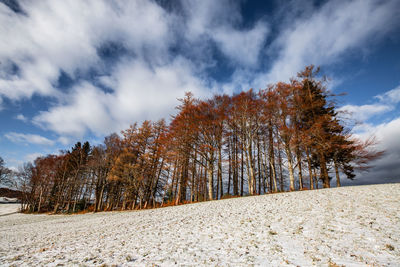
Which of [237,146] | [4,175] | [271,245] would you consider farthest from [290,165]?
[4,175]

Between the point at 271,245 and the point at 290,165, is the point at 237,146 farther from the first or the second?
the point at 271,245

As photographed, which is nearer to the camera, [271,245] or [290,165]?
[271,245]

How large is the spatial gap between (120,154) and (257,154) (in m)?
19.6

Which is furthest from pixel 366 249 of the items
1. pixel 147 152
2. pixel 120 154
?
pixel 120 154

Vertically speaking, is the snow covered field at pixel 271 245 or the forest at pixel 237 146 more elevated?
the forest at pixel 237 146

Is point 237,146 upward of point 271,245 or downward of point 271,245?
upward

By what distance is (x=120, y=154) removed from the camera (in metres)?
22.2

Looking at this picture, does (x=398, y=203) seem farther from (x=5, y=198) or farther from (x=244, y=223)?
(x=5, y=198)

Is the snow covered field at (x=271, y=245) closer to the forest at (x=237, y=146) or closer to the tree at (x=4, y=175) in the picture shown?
the forest at (x=237, y=146)

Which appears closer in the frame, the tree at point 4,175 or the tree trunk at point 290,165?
the tree trunk at point 290,165

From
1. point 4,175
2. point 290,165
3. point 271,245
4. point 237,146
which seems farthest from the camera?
point 4,175

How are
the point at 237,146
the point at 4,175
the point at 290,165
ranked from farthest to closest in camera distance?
the point at 4,175 → the point at 237,146 → the point at 290,165

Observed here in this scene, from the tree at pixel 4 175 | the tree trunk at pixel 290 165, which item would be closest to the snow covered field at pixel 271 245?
the tree trunk at pixel 290 165

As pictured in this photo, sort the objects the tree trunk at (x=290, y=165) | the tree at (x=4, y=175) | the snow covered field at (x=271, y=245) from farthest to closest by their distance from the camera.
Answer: the tree at (x=4, y=175), the tree trunk at (x=290, y=165), the snow covered field at (x=271, y=245)
